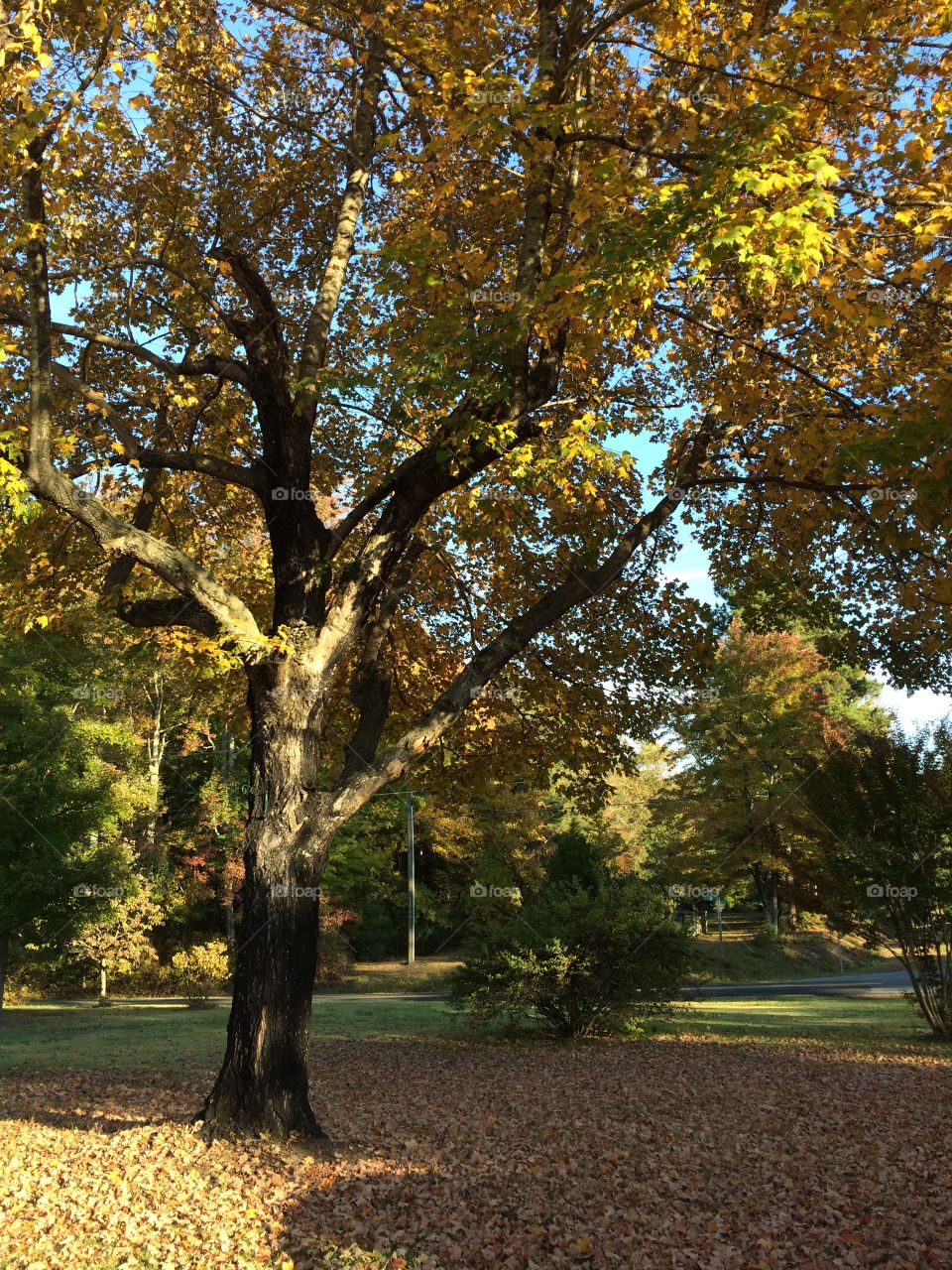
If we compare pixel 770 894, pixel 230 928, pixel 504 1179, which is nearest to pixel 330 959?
pixel 230 928

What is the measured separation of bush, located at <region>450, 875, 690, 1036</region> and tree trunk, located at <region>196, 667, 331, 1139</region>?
213 inches

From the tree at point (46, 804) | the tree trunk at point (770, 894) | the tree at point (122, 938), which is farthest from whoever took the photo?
the tree trunk at point (770, 894)

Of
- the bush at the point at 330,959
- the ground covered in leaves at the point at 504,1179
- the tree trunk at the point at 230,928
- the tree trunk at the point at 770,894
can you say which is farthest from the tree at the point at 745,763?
the ground covered in leaves at the point at 504,1179

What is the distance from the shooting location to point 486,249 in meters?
9.99

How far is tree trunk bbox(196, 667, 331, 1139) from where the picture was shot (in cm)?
701

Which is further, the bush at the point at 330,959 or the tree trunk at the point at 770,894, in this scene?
the tree trunk at the point at 770,894

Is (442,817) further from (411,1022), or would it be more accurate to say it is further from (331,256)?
(331,256)

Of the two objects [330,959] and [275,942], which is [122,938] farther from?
[275,942]

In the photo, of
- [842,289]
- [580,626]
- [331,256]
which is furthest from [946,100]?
[580,626]

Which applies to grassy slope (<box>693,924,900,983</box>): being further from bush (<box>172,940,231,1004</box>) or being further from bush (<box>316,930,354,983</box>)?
bush (<box>172,940,231,1004</box>)

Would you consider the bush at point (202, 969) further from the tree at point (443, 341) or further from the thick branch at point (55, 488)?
the thick branch at point (55, 488)

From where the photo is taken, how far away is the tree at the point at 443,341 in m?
6.82

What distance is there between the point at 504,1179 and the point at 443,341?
6097 millimetres

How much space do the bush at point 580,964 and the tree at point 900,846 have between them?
2.92 metres
